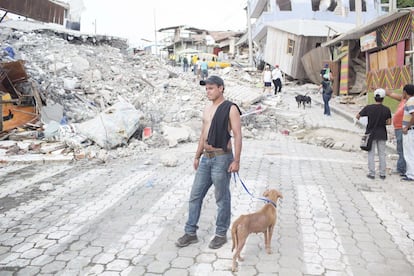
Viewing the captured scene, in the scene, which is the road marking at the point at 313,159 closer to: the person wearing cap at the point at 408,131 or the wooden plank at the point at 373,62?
the person wearing cap at the point at 408,131

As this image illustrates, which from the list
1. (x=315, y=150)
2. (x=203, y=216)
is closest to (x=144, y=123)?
(x=315, y=150)

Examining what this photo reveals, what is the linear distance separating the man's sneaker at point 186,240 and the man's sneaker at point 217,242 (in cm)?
20

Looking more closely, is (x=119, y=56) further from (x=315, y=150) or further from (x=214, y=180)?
(x=214, y=180)

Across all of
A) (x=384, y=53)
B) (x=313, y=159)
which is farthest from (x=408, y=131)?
(x=384, y=53)

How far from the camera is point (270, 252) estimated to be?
12.0 ft

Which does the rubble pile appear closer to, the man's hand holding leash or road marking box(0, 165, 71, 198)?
road marking box(0, 165, 71, 198)

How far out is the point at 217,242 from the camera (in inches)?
147

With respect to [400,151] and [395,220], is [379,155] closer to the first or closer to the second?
[400,151]

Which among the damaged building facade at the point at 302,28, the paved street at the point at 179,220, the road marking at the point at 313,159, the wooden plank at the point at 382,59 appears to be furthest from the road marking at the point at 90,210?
the damaged building facade at the point at 302,28

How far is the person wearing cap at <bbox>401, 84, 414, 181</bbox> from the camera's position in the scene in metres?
5.98

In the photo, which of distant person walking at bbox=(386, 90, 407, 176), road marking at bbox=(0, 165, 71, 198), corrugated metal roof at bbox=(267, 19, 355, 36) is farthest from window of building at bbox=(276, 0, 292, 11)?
road marking at bbox=(0, 165, 71, 198)

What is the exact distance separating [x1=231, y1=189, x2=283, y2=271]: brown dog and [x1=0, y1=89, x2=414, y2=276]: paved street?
0.18 meters

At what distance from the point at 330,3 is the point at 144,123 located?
2494cm

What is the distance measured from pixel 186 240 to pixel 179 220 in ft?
2.63
